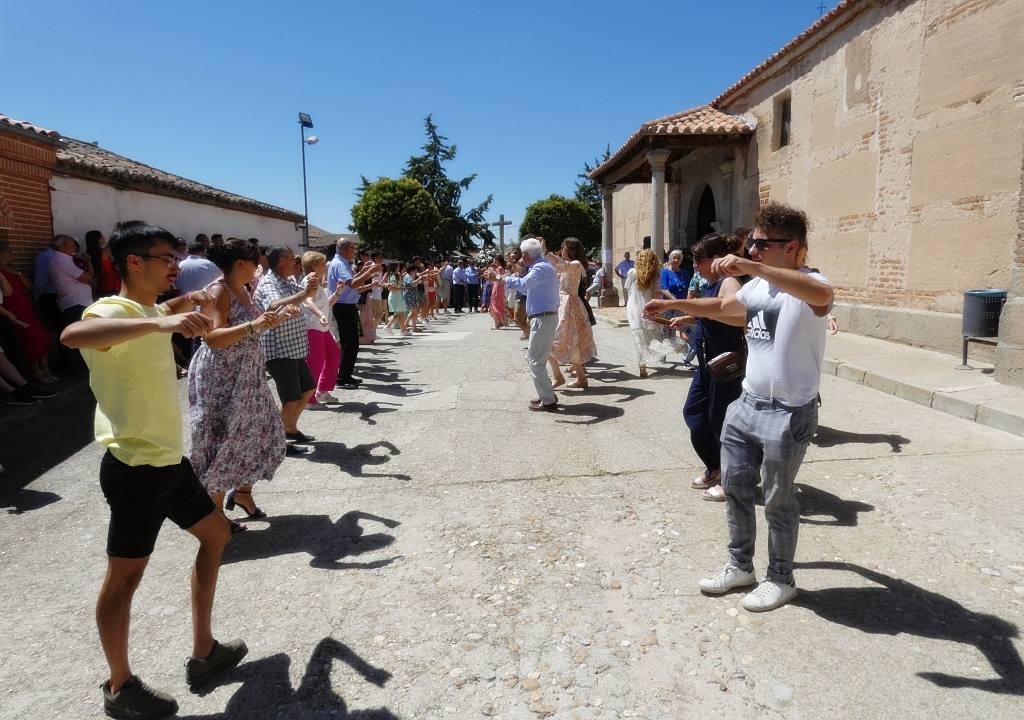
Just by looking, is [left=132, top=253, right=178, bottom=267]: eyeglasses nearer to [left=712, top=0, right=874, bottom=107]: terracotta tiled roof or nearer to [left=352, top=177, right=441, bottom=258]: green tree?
[left=712, top=0, right=874, bottom=107]: terracotta tiled roof

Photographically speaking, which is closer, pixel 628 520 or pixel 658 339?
pixel 628 520

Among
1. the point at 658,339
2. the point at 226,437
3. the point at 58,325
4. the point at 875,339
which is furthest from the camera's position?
the point at 875,339

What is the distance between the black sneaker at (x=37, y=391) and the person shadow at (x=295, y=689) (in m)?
6.29

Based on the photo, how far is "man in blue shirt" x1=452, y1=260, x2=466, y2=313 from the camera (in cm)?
2356

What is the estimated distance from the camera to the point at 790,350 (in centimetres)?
280

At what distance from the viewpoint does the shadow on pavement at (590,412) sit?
6484 millimetres

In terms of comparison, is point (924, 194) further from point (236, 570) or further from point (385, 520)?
point (236, 570)

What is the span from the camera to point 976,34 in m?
8.57

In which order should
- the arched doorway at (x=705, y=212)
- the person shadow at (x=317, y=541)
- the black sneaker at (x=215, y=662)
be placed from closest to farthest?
the black sneaker at (x=215, y=662) < the person shadow at (x=317, y=541) < the arched doorway at (x=705, y=212)

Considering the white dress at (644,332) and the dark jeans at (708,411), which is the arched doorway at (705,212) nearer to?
the white dress at (644,332)

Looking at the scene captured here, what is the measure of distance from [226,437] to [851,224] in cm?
1116

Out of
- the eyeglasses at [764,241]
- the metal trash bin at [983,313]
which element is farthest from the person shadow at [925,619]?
the metal trash bin at [983,313]

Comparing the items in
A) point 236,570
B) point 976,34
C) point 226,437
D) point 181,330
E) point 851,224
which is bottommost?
point 236,570

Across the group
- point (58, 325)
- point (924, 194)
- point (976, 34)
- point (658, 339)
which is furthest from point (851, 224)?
point (58, 325)
